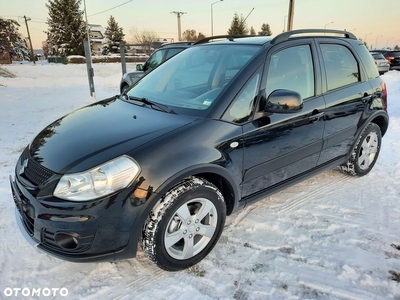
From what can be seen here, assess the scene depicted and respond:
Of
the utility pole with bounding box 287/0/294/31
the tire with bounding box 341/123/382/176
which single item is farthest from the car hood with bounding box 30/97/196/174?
the utility pole with bounding box 287/0/294/31

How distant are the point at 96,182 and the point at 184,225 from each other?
0.73 meters

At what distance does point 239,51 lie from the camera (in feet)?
9.50

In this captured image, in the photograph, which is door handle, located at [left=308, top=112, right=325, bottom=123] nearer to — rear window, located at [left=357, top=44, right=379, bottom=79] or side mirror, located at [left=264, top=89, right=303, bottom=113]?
side mirror, located at [left=264, top=89, right=303, bottom=113]

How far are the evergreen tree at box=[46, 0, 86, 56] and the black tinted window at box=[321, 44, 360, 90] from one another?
151 feet

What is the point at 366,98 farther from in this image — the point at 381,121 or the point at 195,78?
the point at 195,78

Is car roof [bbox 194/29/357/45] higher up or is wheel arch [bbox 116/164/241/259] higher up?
car roof [bbox 194/29/357/45]

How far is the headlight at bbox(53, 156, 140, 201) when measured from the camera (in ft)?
6.29

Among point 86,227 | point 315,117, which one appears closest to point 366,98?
point 315,117

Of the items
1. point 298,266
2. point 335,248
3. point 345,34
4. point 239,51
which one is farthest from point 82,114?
point 345,34

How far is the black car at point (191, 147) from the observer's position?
1.96 m

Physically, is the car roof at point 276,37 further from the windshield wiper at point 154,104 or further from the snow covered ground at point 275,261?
the snow covered ground at point 275,261

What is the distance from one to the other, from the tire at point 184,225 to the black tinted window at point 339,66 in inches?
74.1

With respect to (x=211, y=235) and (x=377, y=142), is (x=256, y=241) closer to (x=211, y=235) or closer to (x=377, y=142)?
(x=211, y=235)

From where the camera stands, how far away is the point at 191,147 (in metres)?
2.19
